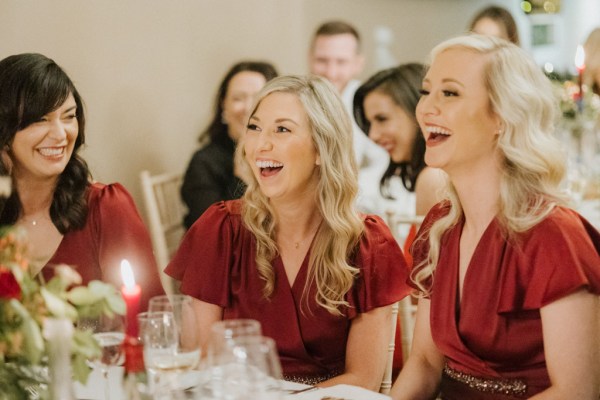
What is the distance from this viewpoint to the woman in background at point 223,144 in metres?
4.00

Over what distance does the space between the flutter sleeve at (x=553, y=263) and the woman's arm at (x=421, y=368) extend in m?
0.27

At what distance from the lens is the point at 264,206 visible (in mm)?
2297

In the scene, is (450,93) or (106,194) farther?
(106,194)

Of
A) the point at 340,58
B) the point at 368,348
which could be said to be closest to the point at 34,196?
the point at 368,348

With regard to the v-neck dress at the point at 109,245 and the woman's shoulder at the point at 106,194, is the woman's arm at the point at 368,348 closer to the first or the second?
the v-neck dress at the point at 109,245

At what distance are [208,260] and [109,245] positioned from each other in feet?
1.46

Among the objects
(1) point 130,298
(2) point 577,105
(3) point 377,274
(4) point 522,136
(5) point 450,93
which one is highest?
(5) point 450,93

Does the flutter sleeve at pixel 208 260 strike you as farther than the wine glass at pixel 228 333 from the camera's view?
Yes

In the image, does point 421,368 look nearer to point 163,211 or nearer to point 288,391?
point 288,391

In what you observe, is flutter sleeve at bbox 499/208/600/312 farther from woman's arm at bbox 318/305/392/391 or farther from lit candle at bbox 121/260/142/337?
lit candle at bbox 121/260/142/337

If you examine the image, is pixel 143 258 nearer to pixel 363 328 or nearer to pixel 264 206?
pixel 264 206

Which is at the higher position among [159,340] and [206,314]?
[159,340]

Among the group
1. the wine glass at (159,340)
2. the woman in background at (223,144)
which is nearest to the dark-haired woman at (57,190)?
the wine glass at (159,340)

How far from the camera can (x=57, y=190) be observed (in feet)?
8.40
